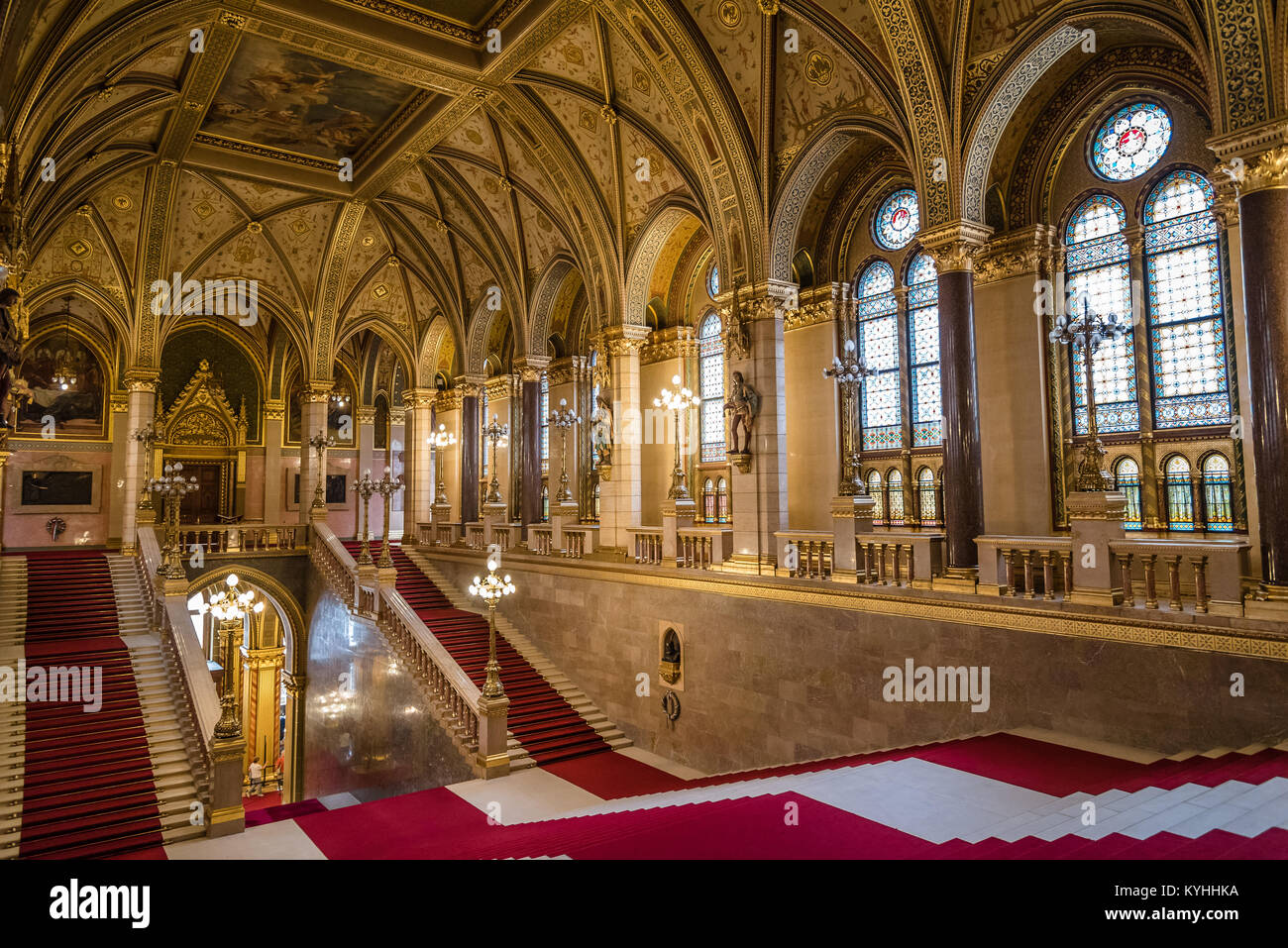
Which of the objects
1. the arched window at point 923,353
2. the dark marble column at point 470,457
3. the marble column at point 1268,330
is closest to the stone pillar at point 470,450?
the dark marble column at point 470,457

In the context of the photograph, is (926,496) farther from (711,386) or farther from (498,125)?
(498,125)

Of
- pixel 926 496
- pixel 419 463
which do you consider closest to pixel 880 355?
pixel 926 496

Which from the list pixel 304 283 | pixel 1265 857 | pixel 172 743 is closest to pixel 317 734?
pixel 172 743

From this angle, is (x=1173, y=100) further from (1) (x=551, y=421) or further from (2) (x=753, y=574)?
(1) (x=551, y=421)

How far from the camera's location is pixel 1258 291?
25.3ft

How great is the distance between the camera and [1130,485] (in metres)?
11.3

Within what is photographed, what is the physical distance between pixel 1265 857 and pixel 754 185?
1197cm

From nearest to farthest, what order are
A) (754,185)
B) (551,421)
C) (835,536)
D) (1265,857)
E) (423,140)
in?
(1265,857) → (835,536) → (754,185) → (423,140) → (551,421)

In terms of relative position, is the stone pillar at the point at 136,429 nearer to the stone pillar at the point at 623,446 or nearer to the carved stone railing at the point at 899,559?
the stone pillar at the point at 623,446

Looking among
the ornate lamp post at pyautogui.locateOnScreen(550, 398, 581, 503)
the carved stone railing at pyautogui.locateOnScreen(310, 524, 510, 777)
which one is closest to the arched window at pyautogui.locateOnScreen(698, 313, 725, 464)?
the ornate lamp post at pyautogui.locateOnScreen(550, 398, 581, 503)

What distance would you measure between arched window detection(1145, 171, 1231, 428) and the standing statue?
585cm

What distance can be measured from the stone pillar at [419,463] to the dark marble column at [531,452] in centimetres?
542

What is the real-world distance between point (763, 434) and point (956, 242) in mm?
4329

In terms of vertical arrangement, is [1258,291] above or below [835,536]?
above
